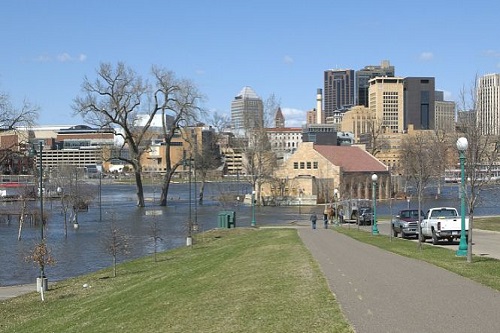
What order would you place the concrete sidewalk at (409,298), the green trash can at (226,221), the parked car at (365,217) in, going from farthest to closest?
the parked car at (365,217) → the green trash can at (226,221) → the concrete sidewalk at (409,298)

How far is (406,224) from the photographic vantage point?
37219 mm

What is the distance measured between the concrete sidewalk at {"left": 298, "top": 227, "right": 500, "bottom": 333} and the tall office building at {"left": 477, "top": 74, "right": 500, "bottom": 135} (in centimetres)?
1471

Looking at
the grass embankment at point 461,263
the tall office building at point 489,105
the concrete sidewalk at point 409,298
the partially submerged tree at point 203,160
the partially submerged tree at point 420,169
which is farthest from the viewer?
the partially submerged tree at point 203,160

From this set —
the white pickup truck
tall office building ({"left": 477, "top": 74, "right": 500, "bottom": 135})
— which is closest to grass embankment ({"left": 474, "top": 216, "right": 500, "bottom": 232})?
tall office building ({"left": 477, "top": 74, "right": 500, "bottom": 135})

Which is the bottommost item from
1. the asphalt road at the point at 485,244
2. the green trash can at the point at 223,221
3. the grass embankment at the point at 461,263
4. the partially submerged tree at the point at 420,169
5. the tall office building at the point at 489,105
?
the green trash can at the point at 223,221

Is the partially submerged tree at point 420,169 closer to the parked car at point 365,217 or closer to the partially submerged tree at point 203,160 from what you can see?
the parked car at point 365,217

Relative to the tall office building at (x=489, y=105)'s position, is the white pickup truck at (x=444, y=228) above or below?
below

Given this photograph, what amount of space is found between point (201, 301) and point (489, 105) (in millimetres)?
32442

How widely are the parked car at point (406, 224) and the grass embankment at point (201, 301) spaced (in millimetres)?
10893

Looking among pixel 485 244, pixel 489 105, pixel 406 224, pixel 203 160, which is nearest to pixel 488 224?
pixel 489 105

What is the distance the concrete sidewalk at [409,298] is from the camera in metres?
11.2

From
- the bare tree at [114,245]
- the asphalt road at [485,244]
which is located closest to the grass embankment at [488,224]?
the asphalt road at [485,244]

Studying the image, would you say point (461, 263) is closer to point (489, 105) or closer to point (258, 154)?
point (489, 105)

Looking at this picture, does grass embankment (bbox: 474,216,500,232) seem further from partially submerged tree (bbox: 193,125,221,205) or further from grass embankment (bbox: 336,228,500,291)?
partially submerged tree (bbox: 193,125,221,205)
